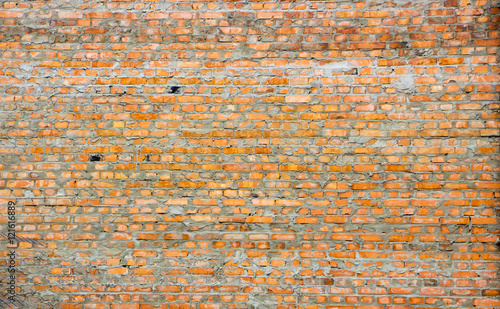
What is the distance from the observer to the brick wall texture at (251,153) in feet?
8.03

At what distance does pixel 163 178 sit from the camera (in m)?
2.51

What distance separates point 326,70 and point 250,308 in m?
1.92

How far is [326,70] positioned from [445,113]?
0.96m

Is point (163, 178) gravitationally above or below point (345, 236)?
above

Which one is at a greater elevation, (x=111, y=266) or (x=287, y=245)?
(x=287, y=245)

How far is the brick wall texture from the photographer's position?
2447 mm

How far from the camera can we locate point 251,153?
2.51m

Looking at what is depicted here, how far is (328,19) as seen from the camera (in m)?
2.54

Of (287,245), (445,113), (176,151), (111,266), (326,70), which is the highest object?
(326,70)

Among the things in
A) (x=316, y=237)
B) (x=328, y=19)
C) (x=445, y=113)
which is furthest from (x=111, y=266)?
(x=445, y=113)

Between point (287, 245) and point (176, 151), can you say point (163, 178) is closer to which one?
point (176, 151)

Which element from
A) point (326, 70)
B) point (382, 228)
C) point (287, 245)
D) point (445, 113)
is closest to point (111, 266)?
point (287, 245)

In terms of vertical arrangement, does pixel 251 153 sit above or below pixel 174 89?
below

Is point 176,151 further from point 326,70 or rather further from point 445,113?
point 445,113
